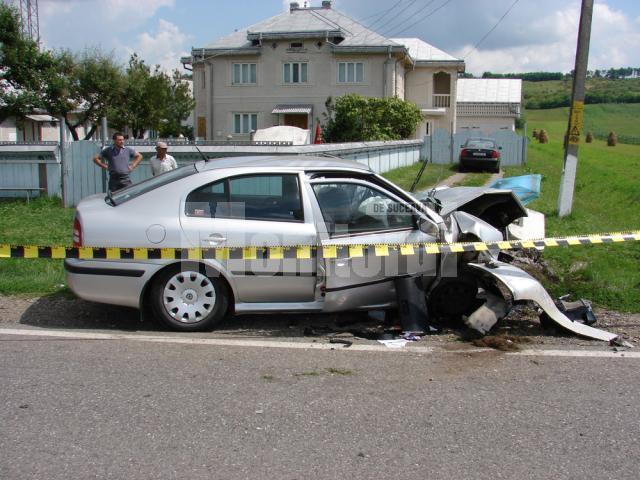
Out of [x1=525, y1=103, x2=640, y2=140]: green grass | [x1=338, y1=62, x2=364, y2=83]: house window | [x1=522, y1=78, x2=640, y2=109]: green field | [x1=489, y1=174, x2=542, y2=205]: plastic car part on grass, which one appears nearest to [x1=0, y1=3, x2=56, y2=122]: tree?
[x1=338, y1=62, x2=364, y2=83]: house window

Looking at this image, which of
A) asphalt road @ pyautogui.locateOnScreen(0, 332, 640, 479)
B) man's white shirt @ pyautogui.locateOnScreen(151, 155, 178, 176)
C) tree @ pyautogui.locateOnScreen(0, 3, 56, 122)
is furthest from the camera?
tree @ pyautogui.locateOnScreen(0, 3, 56, 122)

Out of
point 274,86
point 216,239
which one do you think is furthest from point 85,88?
point 216,239

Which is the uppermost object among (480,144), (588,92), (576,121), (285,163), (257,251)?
(588,92)

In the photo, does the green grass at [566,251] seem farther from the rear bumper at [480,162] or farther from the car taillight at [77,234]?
the rear bumper at [480,162]

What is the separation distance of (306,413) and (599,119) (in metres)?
105

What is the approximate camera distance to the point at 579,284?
7.79m

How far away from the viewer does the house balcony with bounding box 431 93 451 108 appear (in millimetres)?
45656

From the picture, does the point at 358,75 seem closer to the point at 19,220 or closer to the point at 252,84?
the point at 252,84

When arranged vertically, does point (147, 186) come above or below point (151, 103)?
below

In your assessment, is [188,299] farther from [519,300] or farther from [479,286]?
[519,300]

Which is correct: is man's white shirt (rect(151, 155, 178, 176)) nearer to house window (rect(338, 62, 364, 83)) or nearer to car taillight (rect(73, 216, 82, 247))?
car taillight (rect(73, 216, 82, 247))

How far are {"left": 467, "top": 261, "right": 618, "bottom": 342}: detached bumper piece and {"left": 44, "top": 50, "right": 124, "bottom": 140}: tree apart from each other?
29.3m

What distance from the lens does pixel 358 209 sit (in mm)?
6332

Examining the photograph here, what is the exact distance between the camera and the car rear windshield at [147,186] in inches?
246
